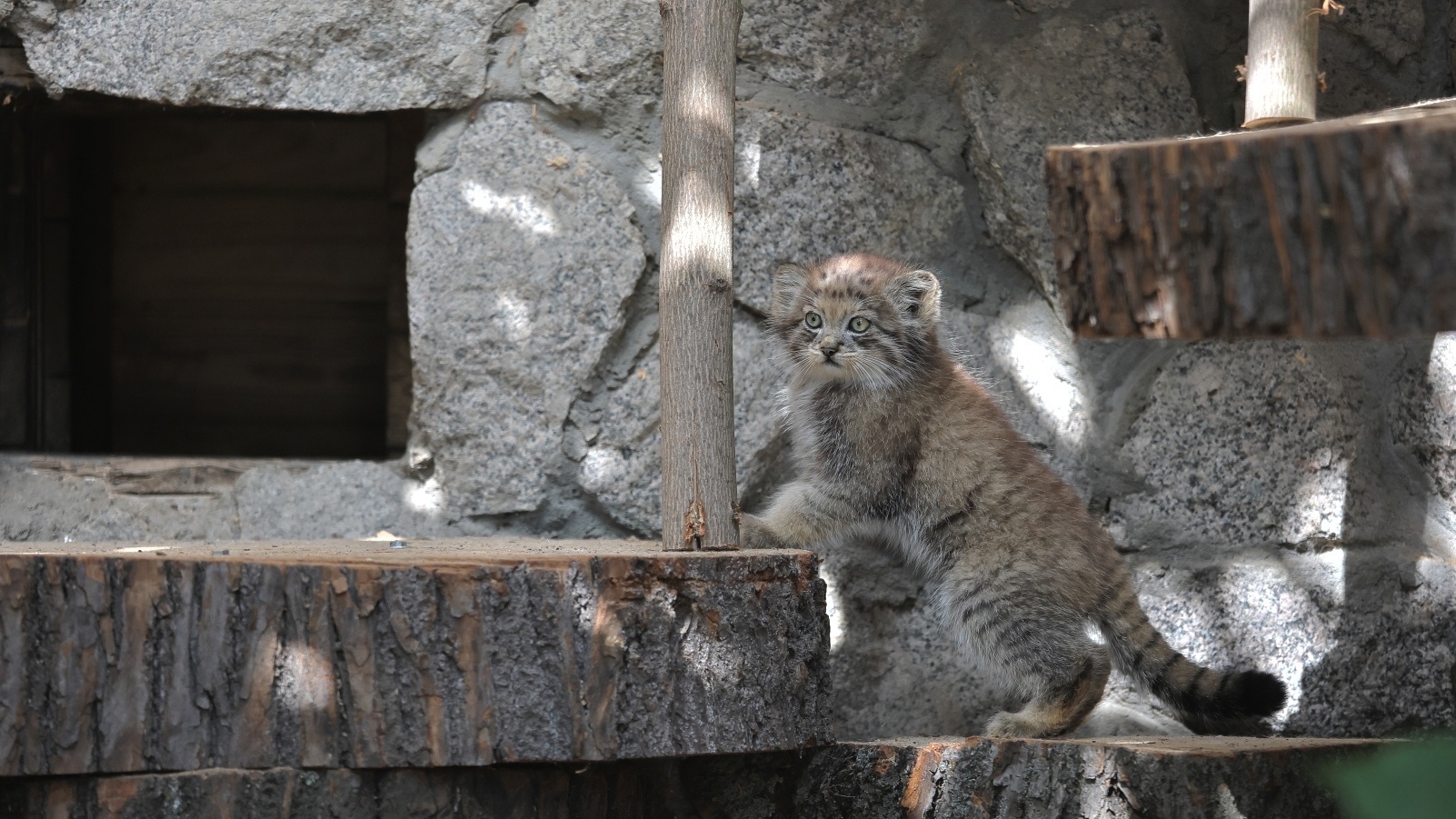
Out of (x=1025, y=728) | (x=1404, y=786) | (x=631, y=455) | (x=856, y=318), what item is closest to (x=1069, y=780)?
(x=1025, y=728)

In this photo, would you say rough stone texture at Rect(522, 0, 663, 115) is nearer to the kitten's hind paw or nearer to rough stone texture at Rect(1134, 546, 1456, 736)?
the kitten's hind paw

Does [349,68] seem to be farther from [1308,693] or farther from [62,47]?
[1308,693]

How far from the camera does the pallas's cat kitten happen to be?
11.3ft

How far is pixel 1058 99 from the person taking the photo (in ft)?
12.8

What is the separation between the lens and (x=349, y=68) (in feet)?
12.6

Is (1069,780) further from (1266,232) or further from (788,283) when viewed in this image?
(1266,232)

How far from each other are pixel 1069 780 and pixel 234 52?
3.01m

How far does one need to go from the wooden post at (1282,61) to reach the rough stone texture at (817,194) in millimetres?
1379

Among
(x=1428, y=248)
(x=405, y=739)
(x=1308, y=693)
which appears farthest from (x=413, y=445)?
(x=1428, y=248)

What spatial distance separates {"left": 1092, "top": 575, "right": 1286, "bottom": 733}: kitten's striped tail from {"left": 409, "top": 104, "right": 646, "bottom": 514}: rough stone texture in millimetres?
1643

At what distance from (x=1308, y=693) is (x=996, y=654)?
0.93 metres

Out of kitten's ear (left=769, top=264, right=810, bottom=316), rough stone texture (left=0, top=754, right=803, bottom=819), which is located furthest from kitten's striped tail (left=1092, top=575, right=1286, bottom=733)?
rough stone texture (left=0, top=754, right=803, bottom=819)

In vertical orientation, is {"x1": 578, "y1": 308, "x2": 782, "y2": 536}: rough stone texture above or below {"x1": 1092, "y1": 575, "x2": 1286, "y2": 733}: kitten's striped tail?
above

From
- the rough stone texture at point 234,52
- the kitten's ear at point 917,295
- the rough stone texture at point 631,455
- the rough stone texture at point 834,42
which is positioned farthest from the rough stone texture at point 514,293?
the kitten's ear at point 917,295
